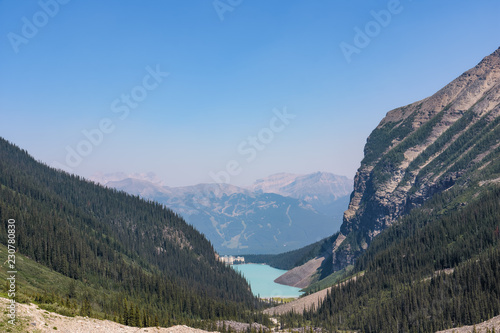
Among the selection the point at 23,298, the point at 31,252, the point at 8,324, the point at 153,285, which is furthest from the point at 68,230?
the point at 8,324

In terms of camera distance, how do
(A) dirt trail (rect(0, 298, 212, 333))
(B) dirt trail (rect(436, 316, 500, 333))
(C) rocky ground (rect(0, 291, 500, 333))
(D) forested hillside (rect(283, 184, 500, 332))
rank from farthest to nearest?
(D) forested hillside (rect(283, 184, 500, 332))
(B) dirt trail (rect(436, 316, 500, 333))
(A) dirt trail (rect(0, 298, 212, 333))
(C) rocky ground (rect(0, 291, 500, 333))

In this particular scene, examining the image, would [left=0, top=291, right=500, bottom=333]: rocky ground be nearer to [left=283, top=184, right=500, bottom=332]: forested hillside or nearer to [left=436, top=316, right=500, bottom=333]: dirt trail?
[left=436, top=316, right=500, bottom=333]: dirt trail

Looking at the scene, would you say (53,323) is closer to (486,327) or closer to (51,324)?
(51,324)

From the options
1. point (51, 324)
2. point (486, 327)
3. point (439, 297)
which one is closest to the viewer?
point (51, 324)

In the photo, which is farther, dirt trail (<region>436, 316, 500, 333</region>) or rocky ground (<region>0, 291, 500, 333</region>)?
dirt trail (<region>436, 316, 500, 333</region>)

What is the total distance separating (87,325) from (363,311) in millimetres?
142439

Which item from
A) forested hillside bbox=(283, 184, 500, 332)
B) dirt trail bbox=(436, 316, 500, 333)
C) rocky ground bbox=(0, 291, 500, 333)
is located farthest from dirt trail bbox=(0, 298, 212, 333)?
forested hillside bbox=(283, 184, 500, 332)

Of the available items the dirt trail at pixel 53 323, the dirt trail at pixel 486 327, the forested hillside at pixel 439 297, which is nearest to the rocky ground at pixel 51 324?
the dirt trail at pixel 53 323

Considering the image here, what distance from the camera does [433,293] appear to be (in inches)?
6255

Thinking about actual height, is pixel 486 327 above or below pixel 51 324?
below

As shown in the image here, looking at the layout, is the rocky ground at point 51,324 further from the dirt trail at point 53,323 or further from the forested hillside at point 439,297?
the forested hillside at point 439,297

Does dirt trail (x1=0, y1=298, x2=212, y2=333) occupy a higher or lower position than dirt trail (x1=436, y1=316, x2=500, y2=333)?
higher

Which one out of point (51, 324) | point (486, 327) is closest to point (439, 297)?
point (486, 327)

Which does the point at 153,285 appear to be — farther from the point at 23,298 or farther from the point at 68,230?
the point at 23,298
